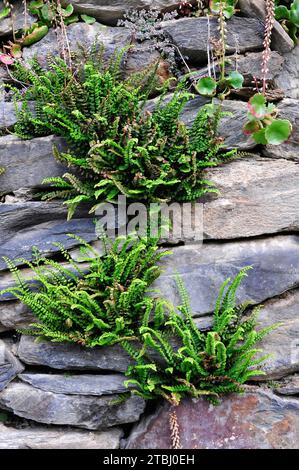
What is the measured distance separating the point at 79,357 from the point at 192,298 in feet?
3.89

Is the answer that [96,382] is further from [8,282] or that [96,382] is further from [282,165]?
[282,165]

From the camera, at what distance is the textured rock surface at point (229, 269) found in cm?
443

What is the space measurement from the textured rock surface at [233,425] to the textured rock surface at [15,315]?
1.50 metres

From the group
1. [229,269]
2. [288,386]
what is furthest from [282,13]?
[288,386]

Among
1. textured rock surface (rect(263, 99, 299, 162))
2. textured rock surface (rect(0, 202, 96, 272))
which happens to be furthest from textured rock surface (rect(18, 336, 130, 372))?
textured rock surface (rect(263, 99, 299, 162))

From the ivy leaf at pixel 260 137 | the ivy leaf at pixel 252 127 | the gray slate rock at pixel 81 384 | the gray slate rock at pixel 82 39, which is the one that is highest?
the gray slate rock at pixel 82 39

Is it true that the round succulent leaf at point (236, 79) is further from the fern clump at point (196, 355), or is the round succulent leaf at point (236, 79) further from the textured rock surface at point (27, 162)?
the fern clump at point (196, 355)

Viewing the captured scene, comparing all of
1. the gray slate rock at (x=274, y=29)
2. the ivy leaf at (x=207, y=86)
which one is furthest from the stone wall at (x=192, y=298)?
the gray slate rock at (x=274, y=29)

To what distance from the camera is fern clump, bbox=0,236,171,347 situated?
4086 millimetres

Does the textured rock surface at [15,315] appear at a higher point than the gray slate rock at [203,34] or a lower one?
lower

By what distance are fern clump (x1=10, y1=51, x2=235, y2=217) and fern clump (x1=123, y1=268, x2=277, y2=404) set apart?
1.07m

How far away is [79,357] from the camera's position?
4277 millimetres

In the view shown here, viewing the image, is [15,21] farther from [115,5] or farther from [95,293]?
[95,293]

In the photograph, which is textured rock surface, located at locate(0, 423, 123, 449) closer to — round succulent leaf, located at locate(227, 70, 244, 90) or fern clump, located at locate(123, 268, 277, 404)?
fern clump, located at locate(123, 268, 277, 404)
